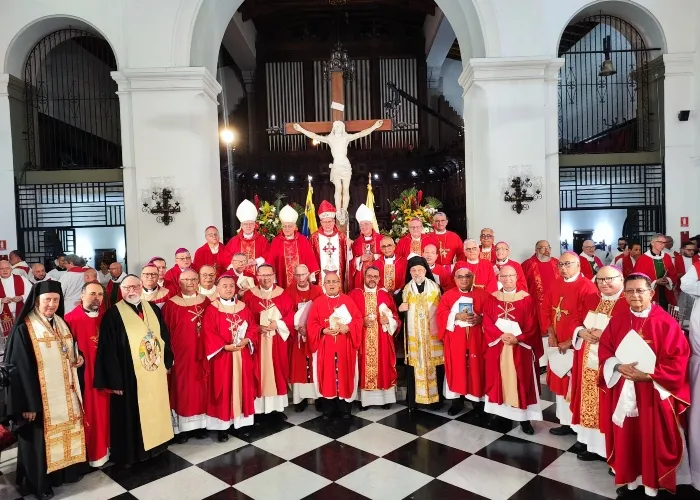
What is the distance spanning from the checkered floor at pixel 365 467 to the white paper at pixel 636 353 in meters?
1.03

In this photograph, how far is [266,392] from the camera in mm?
5367

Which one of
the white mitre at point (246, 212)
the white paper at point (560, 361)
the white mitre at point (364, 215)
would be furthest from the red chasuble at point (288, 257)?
the white paper at point (560, 361)

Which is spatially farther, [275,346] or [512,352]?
[275,346]

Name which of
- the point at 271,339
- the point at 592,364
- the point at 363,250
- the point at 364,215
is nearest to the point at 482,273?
the point at 363,250

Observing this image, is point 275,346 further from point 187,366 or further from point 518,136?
point 518,136

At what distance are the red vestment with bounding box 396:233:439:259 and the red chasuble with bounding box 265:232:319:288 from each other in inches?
44.7

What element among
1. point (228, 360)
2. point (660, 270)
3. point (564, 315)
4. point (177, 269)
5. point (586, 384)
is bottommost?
point (586, 384)

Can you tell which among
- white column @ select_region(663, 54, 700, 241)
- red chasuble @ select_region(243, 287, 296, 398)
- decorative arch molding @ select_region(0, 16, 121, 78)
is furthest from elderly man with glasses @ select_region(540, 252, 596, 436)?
decorative arch molding @ select_region(0, 16, 121, 78)

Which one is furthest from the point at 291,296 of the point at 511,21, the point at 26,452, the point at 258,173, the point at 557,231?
the point at 258,173

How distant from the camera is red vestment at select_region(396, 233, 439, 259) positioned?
23.0 ft

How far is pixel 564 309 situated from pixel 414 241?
261 centimetres

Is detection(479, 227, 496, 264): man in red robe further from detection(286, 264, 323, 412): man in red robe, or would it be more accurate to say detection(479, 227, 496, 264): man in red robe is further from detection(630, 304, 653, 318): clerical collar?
detection(630, 304, 653, 318): clerical collar

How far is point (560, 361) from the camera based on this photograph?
4711mm

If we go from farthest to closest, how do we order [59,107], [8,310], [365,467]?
[59,107] < [8,310] < [365,467]
